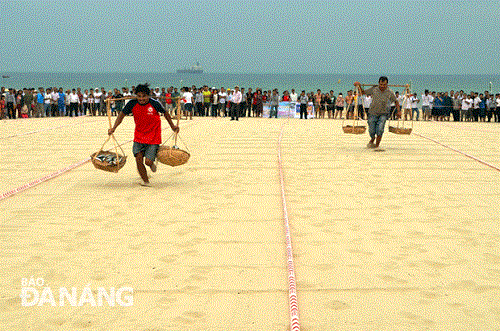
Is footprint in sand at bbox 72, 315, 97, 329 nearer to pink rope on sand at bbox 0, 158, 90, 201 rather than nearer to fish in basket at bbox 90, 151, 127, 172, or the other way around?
pink rope on sand at bbox 0, 158, 90, 201

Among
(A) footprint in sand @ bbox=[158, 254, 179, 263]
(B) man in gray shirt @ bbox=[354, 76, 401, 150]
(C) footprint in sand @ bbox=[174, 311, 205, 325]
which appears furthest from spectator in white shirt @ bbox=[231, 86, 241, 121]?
(C) footprint in sand @ bbox=[174, 311, 205, 325]

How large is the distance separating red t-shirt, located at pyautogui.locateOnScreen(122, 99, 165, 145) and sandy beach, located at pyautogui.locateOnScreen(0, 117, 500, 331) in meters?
0.74

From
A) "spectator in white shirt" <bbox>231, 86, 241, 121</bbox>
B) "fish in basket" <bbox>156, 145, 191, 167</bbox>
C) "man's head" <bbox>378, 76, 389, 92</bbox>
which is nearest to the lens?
"fish in basket" <bbox>156, 145, 191, 167</bbox>

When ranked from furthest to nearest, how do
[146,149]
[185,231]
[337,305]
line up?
[146,149] < [185,231] < [337,305]

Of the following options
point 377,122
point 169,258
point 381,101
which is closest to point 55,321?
point 169,258

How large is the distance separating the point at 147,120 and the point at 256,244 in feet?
11.8

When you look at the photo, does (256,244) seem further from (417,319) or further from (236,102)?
(236,102)

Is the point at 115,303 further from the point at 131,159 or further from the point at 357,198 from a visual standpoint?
the point at 131,159

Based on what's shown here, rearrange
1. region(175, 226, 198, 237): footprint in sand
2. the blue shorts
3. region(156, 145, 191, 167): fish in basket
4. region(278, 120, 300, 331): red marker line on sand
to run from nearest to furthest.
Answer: region(278, 120, 300, 331): red marker line on sand, region(175, 226, 198, 237): footprint in sand, region(156, 145, 191, 167): fish in basket, the blue shorts

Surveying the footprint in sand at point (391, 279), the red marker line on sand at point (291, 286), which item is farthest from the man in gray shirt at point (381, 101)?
the footprint in sand at point (391, 279)

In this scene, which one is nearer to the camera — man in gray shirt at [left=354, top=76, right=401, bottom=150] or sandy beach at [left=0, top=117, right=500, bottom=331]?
sandy beach at [left=0, top=117, right=500, bottom=331]

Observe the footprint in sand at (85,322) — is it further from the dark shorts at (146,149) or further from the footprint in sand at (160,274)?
the dark shorts at (146,149)

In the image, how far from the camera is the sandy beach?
14.8 feet

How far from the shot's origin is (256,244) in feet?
20.5
